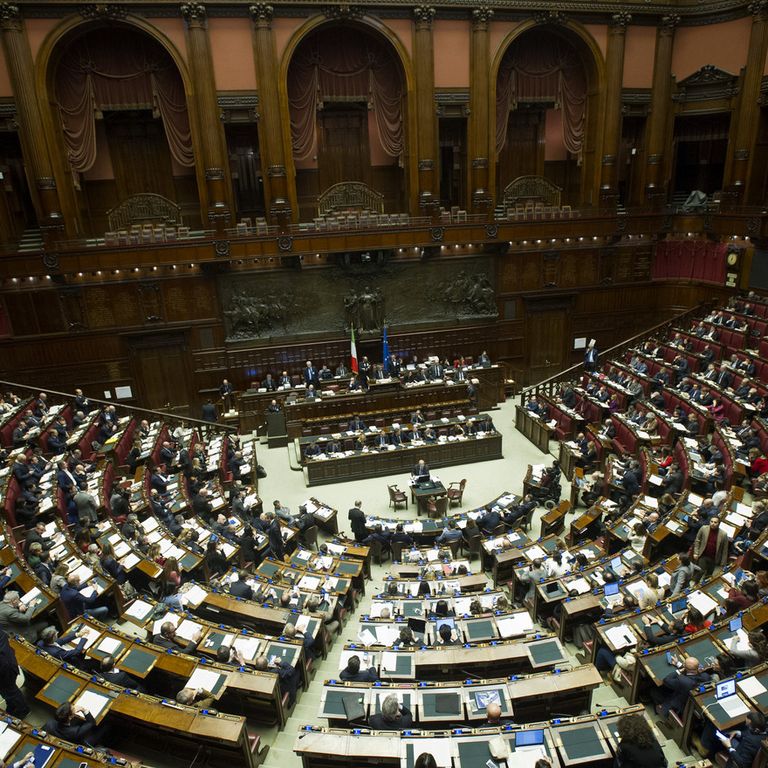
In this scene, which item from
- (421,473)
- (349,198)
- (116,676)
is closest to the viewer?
(116,676)

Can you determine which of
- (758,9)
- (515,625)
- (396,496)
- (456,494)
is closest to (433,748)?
(515,625)

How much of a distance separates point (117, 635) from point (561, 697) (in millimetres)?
5498

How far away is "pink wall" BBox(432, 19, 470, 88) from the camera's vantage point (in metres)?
18.7

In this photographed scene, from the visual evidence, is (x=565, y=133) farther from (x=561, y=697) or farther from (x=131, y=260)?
(x=561, y=697)

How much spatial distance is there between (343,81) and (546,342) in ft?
38.2

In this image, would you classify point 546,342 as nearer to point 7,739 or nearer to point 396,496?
point 396,496

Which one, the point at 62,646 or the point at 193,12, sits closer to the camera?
the point at 62,646

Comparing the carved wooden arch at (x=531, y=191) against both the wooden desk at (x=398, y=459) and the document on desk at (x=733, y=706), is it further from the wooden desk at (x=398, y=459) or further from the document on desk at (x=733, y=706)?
the document on desk at (x=733, y=706)

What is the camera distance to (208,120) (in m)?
18.0

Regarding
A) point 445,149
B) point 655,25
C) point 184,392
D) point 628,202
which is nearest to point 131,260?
point 184,392

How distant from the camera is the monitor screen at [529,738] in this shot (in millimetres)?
5770

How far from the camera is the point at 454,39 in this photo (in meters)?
18.8

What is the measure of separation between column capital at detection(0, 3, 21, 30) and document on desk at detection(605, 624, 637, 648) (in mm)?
20548

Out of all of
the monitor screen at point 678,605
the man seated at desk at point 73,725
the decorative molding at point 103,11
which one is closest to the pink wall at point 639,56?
the decorative molding at point 103,11
